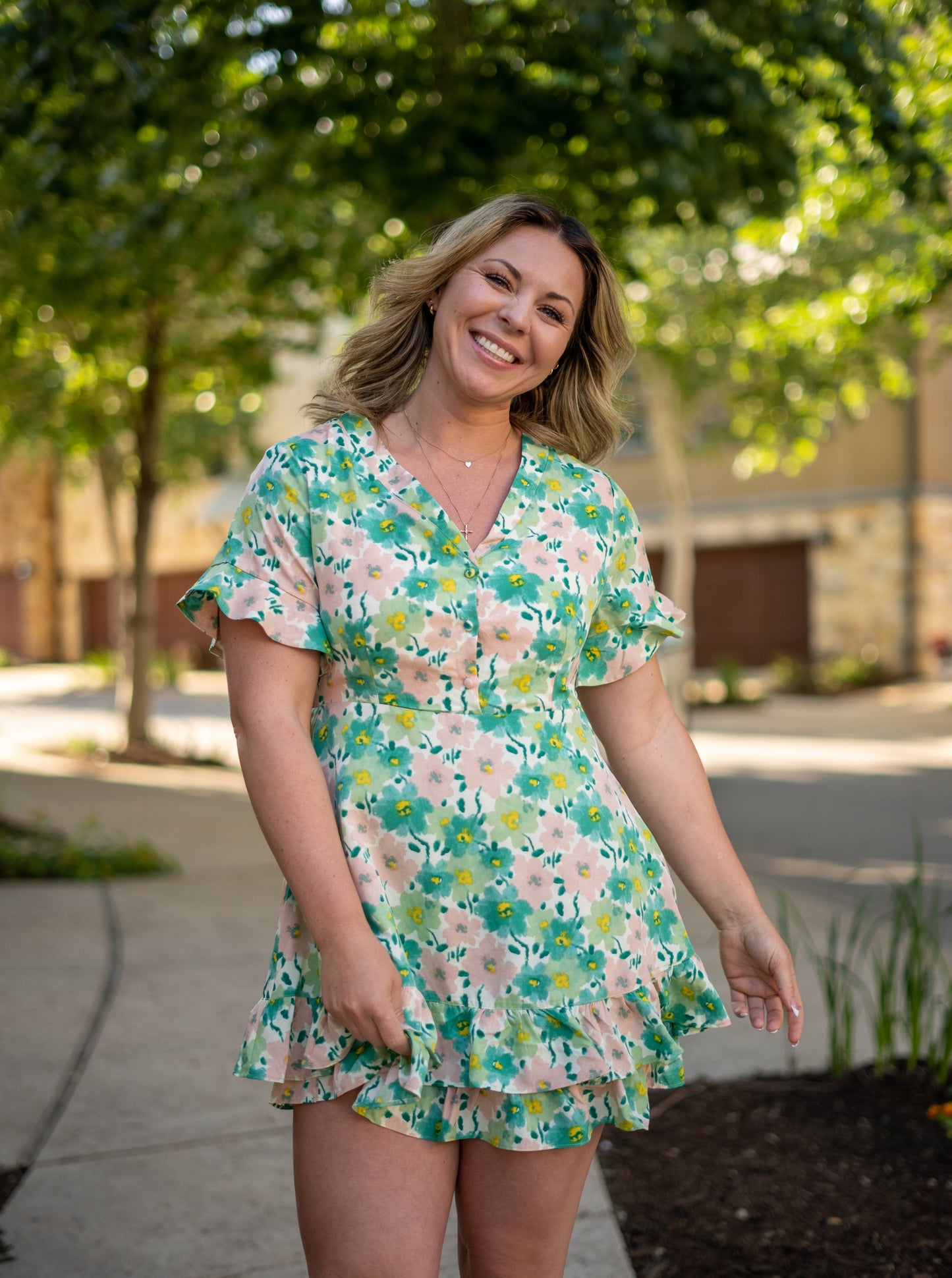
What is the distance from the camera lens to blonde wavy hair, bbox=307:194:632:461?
1925 mm

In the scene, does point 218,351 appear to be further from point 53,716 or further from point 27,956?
point 53,716

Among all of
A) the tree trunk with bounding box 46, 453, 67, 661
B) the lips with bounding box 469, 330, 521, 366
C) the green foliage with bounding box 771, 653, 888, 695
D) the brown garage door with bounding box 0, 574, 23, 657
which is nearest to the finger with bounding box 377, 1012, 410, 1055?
the lips with bounding box 469, 330, 521, 366

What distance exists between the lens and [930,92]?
241 inches

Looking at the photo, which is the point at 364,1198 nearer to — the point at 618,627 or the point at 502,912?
the point at 502,912

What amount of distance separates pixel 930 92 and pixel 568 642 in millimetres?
5466

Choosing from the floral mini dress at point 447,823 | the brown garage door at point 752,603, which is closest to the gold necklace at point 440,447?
the floral mini dress at point 447,823

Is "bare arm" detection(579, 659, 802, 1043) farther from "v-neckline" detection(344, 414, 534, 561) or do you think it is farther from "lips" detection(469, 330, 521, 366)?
"lips" detection(469, 330, 521, 366)

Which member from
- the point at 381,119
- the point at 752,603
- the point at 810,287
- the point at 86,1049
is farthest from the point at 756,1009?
the point at 752,603

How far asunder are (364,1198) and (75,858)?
18.0ft

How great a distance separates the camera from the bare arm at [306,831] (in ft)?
5.16

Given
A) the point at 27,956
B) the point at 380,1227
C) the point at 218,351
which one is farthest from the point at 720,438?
the point at 380,1227

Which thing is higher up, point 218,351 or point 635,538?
point 218,351

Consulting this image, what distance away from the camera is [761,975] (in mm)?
1910

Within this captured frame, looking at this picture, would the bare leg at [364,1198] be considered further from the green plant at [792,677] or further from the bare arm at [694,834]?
the green plant at [792,677]
